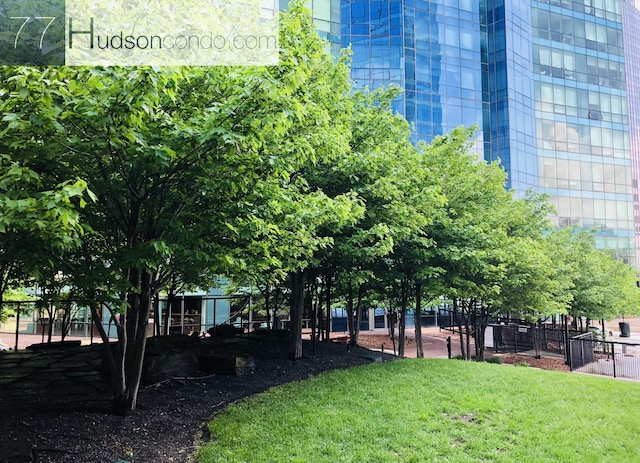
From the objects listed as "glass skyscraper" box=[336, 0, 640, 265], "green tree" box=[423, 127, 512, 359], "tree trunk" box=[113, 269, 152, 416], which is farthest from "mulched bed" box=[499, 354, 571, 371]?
"glass skyscraper" box=[336, 0, 640, 265]

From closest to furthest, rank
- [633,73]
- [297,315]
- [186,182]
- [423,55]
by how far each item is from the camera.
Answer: [186,182]
[297,315]
[423,55]
[633,73]

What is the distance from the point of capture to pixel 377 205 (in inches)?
390

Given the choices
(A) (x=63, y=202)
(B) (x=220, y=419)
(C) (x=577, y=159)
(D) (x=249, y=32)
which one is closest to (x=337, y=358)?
(B) (x=220, y=419)

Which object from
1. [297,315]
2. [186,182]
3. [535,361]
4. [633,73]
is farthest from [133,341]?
[633,73]

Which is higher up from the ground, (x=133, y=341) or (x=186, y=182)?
(x=186, y=182)

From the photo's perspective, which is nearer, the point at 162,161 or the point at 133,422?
the point at 162,161

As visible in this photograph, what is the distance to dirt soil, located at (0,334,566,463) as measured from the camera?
517cm

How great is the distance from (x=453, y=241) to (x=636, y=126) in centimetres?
11646

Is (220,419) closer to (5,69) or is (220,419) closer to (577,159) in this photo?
(5,69)

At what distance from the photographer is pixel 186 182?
17.6 feet

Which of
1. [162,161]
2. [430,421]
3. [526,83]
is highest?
[526,83]

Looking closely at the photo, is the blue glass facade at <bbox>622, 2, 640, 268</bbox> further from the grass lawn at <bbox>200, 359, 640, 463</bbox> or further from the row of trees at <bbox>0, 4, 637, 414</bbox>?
the row of trees at <bbox>0, 4, 637, 414</bbox>

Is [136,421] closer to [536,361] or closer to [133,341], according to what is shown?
[133,341]

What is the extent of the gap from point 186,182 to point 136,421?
3474 millimetres
